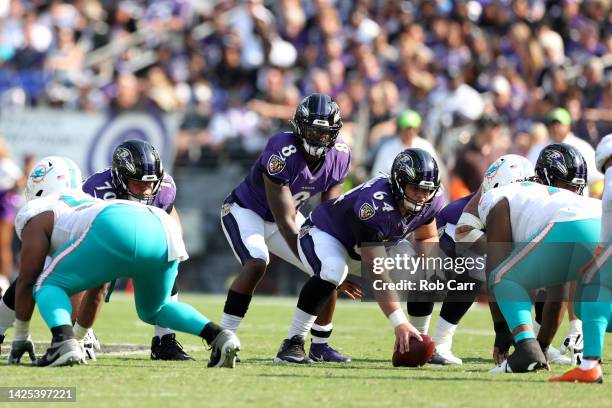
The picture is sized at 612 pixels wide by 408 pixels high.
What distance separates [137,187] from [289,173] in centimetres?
113

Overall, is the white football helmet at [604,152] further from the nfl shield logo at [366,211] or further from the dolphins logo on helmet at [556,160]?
the nfl shield logo at [366,211]

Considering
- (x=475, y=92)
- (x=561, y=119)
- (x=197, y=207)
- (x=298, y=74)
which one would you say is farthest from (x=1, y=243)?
(x=561, y=119)

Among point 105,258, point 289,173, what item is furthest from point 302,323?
point 105,258

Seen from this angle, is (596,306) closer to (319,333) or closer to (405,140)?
(319,333)

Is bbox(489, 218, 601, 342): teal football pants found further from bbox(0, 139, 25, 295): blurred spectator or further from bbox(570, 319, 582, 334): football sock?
bbox(0, 139, 25, 295): blurred spectator

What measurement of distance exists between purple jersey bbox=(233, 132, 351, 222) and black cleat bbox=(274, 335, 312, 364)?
1.14 meters

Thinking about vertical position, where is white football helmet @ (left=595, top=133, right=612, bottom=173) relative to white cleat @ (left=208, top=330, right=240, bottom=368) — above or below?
above

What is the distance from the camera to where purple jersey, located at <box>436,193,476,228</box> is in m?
8.66

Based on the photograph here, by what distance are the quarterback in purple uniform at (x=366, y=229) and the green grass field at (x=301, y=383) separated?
31 cm

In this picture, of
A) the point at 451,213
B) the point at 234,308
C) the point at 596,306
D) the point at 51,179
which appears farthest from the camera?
the point at 451,213

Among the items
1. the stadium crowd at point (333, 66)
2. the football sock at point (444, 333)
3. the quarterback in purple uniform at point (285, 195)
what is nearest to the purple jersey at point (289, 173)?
the quarterback in purple uniform at point (285, 195)

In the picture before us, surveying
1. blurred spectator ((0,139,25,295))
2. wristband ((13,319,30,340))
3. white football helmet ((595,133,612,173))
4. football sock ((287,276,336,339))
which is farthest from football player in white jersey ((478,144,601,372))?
blurred spectator ((0,139,25,295))

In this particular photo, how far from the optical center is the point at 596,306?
644 cm

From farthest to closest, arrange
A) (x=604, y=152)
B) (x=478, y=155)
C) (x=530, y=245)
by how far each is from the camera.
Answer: (x=478, y=155) → (x=604, y=152) → (x=530, y=245)
